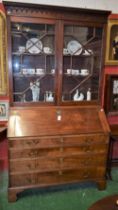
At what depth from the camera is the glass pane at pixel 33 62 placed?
2.23 meters

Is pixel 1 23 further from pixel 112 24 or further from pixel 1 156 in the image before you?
pixel 1 156

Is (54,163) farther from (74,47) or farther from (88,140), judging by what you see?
(74,47)

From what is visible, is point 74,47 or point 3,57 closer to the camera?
point 74,47

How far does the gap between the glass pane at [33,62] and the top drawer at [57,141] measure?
1.58ft

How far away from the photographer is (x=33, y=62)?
238 cm

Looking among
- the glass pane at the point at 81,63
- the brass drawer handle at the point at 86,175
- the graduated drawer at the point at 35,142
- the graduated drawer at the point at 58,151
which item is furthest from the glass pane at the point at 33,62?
the brass drawer handle at the point at 86,175

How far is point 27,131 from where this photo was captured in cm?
217

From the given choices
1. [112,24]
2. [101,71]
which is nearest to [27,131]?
[101,71]

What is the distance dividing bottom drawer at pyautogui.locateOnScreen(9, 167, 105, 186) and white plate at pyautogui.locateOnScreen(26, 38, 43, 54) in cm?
141

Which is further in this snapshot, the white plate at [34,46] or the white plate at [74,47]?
the white plate at [74,47]

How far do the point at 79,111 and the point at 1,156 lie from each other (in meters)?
1.30

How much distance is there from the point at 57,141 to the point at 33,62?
977mm

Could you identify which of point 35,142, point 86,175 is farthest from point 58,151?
point 86,175

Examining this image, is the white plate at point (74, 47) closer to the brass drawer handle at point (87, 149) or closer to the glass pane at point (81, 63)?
the glass pane at point (81, 63)
